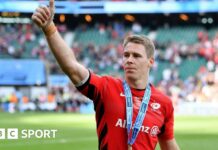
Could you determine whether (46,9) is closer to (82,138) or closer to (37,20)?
(37,20)

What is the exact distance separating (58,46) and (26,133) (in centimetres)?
1370

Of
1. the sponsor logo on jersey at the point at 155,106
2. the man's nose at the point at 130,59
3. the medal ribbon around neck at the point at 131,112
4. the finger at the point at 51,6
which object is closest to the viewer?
the finger at the point at 51,6

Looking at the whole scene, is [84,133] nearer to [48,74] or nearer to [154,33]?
[48,74]

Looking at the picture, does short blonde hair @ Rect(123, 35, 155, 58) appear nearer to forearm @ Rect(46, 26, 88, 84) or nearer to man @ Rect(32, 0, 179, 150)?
man @ Rect(32, 0, 179, 150)

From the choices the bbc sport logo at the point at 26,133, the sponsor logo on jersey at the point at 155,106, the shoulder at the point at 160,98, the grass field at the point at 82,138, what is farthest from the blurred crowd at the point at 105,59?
the sponsor logo on jersey at the point at 155,106

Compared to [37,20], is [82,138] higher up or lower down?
lower down

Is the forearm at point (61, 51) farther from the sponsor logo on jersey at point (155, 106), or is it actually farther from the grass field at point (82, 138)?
the grass field at point (82, 138)

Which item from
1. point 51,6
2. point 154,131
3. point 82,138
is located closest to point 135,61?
point 154,131

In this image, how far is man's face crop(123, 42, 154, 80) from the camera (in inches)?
169

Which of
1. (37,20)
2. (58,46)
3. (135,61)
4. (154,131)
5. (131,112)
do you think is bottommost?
(154,131)

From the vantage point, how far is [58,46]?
3.85 metres

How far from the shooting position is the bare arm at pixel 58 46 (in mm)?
3594

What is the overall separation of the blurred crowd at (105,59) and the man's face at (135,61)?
82.3ft

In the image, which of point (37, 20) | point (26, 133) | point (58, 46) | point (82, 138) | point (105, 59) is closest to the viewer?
point (37, 20)
